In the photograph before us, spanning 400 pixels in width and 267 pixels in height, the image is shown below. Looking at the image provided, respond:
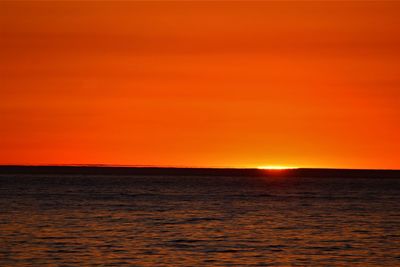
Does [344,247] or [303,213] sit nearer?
[344,247]

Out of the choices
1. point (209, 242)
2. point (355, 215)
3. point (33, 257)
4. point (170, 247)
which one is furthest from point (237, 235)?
point (355, 215)

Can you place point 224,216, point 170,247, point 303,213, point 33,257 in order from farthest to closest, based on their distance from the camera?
point 303,213 → point 224,216 → point 170,247 → point 33,257

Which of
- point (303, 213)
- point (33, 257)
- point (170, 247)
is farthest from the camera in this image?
point (303, 213)

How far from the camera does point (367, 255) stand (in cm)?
5244

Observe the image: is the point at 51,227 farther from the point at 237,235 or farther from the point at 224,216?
the point at 224,216

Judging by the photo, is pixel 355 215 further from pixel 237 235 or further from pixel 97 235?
pixel 97 235

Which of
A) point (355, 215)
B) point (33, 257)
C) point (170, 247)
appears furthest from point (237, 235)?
point (355, 215)

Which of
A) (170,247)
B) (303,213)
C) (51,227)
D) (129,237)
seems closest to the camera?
(170,247)

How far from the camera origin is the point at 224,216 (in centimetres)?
8288

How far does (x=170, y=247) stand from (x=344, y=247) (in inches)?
406

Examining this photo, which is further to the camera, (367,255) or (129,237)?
(129,237)

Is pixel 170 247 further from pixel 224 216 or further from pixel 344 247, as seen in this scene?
pixel 224 216

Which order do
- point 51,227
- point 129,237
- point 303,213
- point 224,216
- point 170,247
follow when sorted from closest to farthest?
point 170,247 → point 129,237 → point 51,227 → point 224,216 → point 303,213

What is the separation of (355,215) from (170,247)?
35.1 meters
